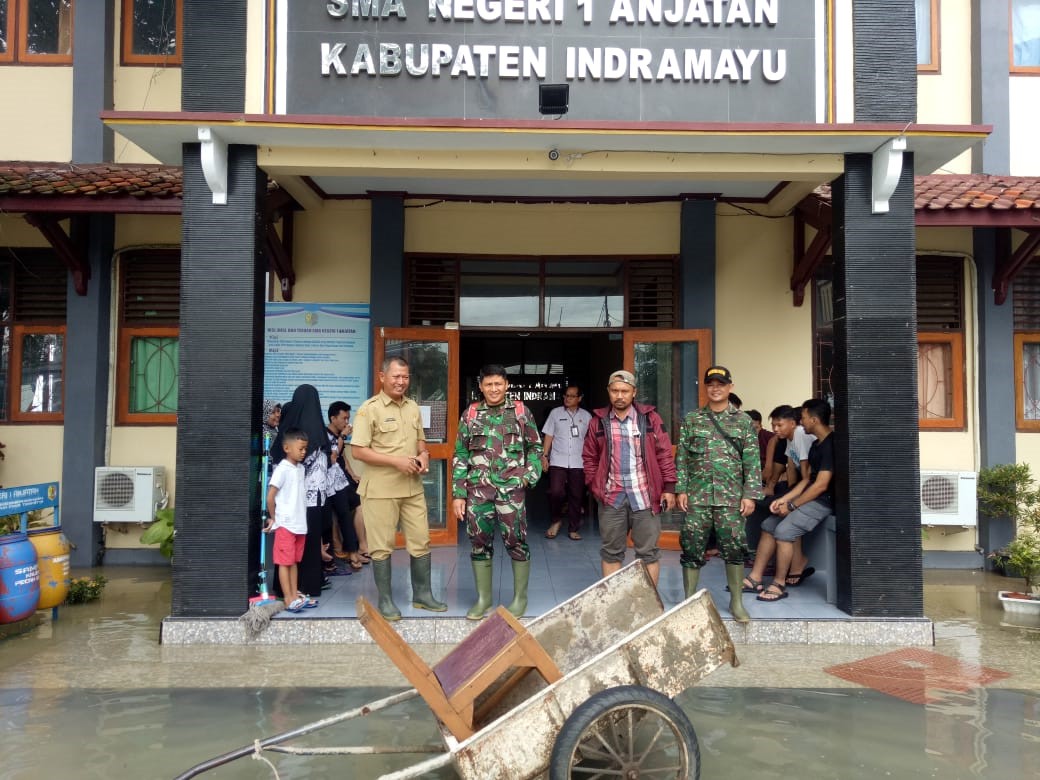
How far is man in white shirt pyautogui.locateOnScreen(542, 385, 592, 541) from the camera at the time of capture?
823 cm

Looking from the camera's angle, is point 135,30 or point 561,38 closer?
point 561,38

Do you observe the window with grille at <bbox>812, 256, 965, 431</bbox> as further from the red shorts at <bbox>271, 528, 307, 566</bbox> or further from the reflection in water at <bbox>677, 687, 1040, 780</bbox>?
the red shorts at <bbox>271, 528, 307, 566</bbox>

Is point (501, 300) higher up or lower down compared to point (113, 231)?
lower down

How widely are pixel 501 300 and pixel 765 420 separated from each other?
9.72 feet

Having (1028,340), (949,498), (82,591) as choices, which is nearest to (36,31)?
(82,591)

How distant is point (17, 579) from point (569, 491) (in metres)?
5.07

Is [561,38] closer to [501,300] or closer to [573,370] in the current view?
[501,300]

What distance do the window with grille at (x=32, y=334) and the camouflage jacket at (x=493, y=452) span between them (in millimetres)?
4907

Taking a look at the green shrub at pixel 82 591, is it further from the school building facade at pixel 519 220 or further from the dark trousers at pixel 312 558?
the dark trousers at pixel 312 558

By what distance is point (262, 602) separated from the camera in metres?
5.34

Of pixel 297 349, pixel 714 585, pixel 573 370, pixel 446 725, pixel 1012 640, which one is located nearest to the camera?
pixel 446 725

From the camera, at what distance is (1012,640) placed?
5418mm

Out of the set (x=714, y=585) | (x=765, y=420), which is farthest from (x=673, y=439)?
(x=714, y=585)

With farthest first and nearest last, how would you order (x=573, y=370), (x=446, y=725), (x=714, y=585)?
(x=573, y=370)
(x=714, y=585)
(x=446, y=725)
